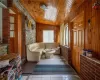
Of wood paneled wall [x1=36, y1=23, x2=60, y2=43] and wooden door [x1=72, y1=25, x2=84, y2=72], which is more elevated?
wood paneled wall [x1=36, y1=23, x2=60, y2=43]

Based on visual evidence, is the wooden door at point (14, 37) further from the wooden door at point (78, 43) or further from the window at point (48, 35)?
the window at point (48, 35)

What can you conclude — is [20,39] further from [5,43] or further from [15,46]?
[5,43]

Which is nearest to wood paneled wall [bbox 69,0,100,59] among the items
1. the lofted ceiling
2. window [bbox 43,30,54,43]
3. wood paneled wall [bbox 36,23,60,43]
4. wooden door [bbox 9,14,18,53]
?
the lofted ceiling

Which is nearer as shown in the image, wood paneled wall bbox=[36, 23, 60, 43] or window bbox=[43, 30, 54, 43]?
wood paneled wall bbox=[36, 23, 60, 43]

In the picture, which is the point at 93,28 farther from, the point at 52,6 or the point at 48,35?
the point at 48,35

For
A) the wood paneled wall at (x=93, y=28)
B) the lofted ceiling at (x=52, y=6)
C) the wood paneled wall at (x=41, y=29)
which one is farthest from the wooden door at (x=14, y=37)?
the wood paneled wall at (x=41, y=29)

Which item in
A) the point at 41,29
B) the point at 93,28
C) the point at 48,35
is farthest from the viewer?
the point at 48,35

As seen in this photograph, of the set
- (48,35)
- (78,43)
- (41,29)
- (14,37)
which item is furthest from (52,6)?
(48,35)

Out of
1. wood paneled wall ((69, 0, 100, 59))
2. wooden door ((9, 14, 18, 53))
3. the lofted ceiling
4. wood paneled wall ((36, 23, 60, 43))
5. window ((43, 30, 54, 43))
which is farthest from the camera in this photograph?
window ((43, 30, 54, 43))

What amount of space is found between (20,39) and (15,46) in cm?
40

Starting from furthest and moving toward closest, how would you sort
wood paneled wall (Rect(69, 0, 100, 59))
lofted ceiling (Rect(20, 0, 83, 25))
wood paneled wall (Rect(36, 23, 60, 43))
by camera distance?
wood paneled wall (Rect(36, 23, 60, 43)), lofted ceiling (Rect(20, 0, 83, 25)), wood paneled wall (Rect(69, 0, 100, 59))

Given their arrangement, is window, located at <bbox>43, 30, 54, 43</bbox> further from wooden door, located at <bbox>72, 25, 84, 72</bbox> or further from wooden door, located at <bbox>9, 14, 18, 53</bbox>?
wooden door, located at <bbox>72, 25, 84, 72</bbox>

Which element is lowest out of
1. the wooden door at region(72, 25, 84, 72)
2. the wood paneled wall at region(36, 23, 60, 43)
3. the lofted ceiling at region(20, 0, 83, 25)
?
the wooden door at region(72, 25, 84, 72)

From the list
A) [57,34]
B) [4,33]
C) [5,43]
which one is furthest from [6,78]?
[57,34]
